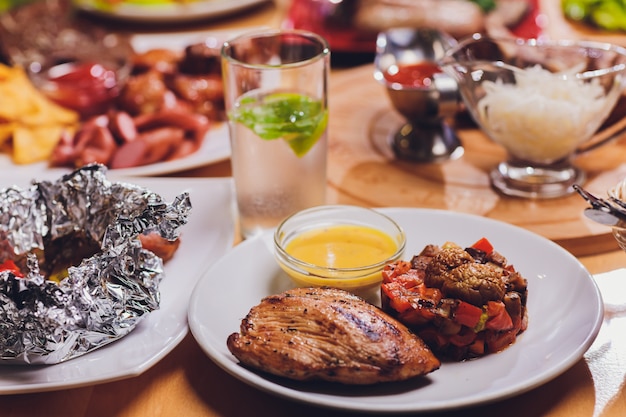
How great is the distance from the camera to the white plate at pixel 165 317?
1463 mm

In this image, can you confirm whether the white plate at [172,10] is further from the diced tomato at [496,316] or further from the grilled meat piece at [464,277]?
the diced tomato at [496,316]

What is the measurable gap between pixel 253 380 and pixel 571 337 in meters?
0.65

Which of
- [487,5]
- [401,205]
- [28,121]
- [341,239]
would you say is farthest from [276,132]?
[487,5]

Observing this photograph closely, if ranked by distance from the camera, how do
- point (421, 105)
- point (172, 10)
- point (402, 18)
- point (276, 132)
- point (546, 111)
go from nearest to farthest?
1. point (276, 132)
2. point (546, 111)
3. point (421, 105)
4. point (402, 18)
5. point (172, 10)

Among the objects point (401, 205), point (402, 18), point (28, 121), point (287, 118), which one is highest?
point (287, 118)

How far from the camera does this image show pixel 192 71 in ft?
10.4

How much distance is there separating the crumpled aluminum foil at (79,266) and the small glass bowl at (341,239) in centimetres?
31

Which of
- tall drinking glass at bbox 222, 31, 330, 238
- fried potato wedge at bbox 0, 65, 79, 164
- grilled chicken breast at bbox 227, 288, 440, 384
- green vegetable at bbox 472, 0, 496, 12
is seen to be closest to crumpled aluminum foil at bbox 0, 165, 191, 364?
grilled chicken breast at bbox 227, 288, 440, 384

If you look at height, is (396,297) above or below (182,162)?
above

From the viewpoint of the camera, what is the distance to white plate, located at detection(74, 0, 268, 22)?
13.1 ft

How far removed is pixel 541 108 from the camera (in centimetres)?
226

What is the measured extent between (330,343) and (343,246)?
0.48m

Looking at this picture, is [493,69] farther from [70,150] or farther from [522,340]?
[70,150]

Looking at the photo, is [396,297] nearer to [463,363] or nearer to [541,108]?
[463,363]
